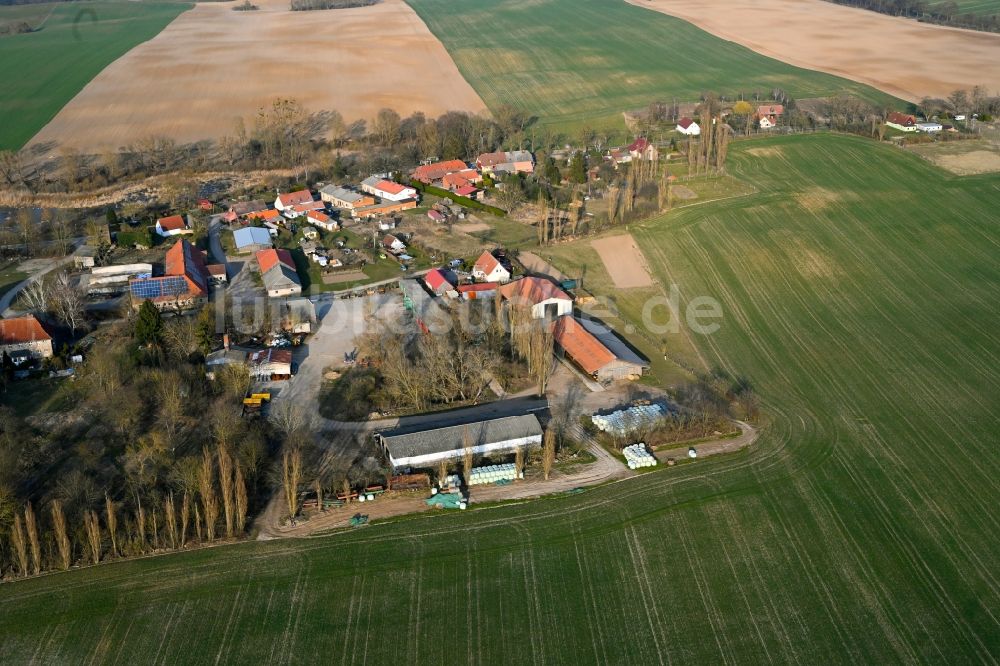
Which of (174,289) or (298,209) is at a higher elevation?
(298,209)

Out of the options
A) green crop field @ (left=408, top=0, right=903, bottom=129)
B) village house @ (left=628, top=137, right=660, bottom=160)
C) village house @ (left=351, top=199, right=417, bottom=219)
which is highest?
green crop field @ (left=408, top=0, right=903, bottom=129)

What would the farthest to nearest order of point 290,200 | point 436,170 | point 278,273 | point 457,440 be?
point 436,170 → point 290,200 → point 278,273 → point 457,440

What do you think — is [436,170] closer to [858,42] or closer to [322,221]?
[322,221]

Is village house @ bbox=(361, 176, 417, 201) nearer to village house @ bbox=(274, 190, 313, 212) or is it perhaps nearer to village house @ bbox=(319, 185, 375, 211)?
village house @ bbox=(319, 185, 375, 211)

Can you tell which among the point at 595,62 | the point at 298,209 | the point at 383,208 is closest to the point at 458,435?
the point at 383,208

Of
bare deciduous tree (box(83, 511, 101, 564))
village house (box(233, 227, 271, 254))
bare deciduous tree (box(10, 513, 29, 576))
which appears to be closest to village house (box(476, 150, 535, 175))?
village house (box(233, 227, 271, 254))

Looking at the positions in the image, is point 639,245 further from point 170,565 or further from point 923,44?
point 923,44
